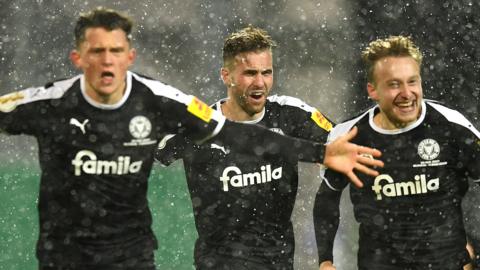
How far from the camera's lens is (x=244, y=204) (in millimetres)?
6625

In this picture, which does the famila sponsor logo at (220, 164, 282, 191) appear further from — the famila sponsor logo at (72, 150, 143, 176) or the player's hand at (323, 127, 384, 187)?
the famila sponsor logo at (72, 150, 143, 176)

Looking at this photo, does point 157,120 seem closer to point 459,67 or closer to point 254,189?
point 254,189

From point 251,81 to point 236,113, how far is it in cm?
24

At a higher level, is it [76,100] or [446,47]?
[446,47]

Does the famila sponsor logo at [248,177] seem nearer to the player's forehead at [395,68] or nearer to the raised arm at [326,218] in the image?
the raised arm at [326,218]

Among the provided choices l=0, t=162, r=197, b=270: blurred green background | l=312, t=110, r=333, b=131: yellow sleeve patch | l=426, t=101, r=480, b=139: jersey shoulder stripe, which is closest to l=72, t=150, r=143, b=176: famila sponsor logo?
l=312, t=110, r=333, b=131: yellow sleeve patch

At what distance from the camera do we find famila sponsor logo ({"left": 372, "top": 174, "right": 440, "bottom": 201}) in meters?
6.23

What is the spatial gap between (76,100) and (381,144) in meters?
1.84

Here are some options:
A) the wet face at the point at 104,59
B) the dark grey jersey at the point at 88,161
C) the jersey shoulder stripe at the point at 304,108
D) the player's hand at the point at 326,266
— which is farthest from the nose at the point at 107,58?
the player's hand at the point at 326,266

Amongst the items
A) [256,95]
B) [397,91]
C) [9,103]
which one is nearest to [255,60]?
[256,95]

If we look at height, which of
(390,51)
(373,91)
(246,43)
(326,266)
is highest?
(246,43)

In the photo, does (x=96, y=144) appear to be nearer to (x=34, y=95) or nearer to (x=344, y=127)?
(x=34, y=95)

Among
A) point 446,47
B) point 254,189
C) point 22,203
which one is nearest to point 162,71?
point 22,203

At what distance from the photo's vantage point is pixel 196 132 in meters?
5.80
